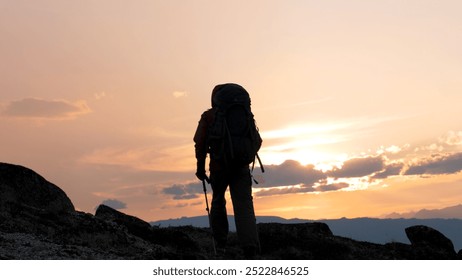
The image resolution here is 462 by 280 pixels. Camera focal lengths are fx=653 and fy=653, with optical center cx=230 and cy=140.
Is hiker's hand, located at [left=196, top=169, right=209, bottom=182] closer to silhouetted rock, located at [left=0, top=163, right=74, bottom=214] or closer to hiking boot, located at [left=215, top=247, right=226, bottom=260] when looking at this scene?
hiking boot, located at [left=215, top=247, right=226, bottom=260]

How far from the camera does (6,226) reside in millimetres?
17500

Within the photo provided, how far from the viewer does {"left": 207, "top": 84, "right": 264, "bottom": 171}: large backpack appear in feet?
52.9

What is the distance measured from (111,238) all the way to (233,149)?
15.6 feet

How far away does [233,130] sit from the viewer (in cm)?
1622

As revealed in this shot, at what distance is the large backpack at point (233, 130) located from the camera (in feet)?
52.9

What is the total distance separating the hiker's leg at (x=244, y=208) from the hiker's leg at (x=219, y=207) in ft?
0.92

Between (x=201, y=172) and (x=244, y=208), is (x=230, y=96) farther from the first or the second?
(x=244, y=208)

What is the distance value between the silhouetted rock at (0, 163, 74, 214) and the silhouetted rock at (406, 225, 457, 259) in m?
11.8

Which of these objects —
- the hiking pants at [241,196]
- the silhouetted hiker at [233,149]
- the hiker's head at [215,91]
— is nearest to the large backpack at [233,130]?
the silhouetted hiker at [233,149]
